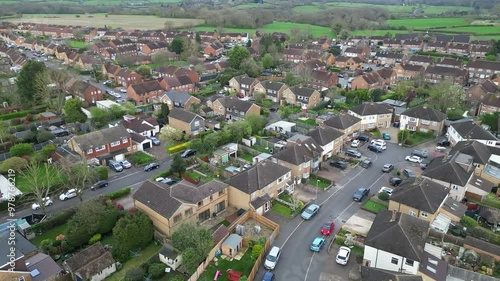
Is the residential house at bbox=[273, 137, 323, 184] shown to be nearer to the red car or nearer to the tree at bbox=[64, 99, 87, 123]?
the red car

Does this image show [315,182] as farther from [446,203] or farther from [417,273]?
[417,273]

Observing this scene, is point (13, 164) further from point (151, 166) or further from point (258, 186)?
point (258, 186)

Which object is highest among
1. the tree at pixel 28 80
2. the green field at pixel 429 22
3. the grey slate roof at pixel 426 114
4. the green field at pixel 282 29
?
the green field at pixel 429 22

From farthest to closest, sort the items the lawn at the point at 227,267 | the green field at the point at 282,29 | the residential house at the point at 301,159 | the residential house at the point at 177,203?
the green field at the point at 282,29 < the residential house at the point at 301,159 < the residential house at the point at 177,203 < the lawn at the point at 227,267

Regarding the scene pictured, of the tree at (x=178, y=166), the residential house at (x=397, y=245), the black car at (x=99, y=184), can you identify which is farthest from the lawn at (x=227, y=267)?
the black car at (x=99, y=184)

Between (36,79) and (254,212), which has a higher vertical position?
(36,79)

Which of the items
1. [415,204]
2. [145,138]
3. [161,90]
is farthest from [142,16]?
[415,204]

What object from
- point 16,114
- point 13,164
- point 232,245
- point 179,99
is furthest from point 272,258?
point 16,114

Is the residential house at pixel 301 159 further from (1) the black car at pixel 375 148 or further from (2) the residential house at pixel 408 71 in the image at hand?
(2) the residential house at pixel 408 71
